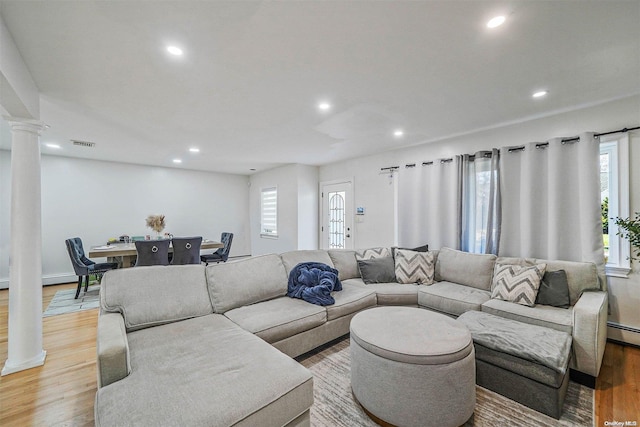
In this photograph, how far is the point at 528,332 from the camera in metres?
2.02

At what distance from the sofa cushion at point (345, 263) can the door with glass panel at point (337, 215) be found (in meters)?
1.67

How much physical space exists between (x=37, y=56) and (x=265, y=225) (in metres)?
5.28

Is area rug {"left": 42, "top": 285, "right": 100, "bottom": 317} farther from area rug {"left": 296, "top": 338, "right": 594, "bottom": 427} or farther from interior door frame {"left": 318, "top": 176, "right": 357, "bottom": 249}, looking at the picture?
interior door frame {"left": 318, "top": 176, "right": 357, "bottom": 249}

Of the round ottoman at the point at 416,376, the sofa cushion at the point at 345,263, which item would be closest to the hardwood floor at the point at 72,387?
the round ottoman at the point at 416,376

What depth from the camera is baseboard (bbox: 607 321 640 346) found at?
259 centimetres

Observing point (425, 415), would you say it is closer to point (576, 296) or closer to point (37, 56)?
point (576, 296)

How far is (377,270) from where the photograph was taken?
344 cm

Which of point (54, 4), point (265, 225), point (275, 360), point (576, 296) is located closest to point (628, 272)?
point (576, 296)

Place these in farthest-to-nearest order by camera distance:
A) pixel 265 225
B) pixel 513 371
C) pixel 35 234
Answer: pixel 265 225
pixel 35 234
pixel 513 371

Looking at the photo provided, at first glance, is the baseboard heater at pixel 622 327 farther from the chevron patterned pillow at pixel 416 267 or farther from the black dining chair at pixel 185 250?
the black dining chair at pixel 185 250

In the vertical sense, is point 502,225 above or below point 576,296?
above

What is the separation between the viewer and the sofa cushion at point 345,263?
3.53m

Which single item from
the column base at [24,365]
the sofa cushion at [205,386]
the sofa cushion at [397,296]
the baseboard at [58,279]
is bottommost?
the column base at [24,365]

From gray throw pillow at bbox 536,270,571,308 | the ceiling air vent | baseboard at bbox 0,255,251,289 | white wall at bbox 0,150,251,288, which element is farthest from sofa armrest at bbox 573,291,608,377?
baseboard at bbox 0,255,251,289
